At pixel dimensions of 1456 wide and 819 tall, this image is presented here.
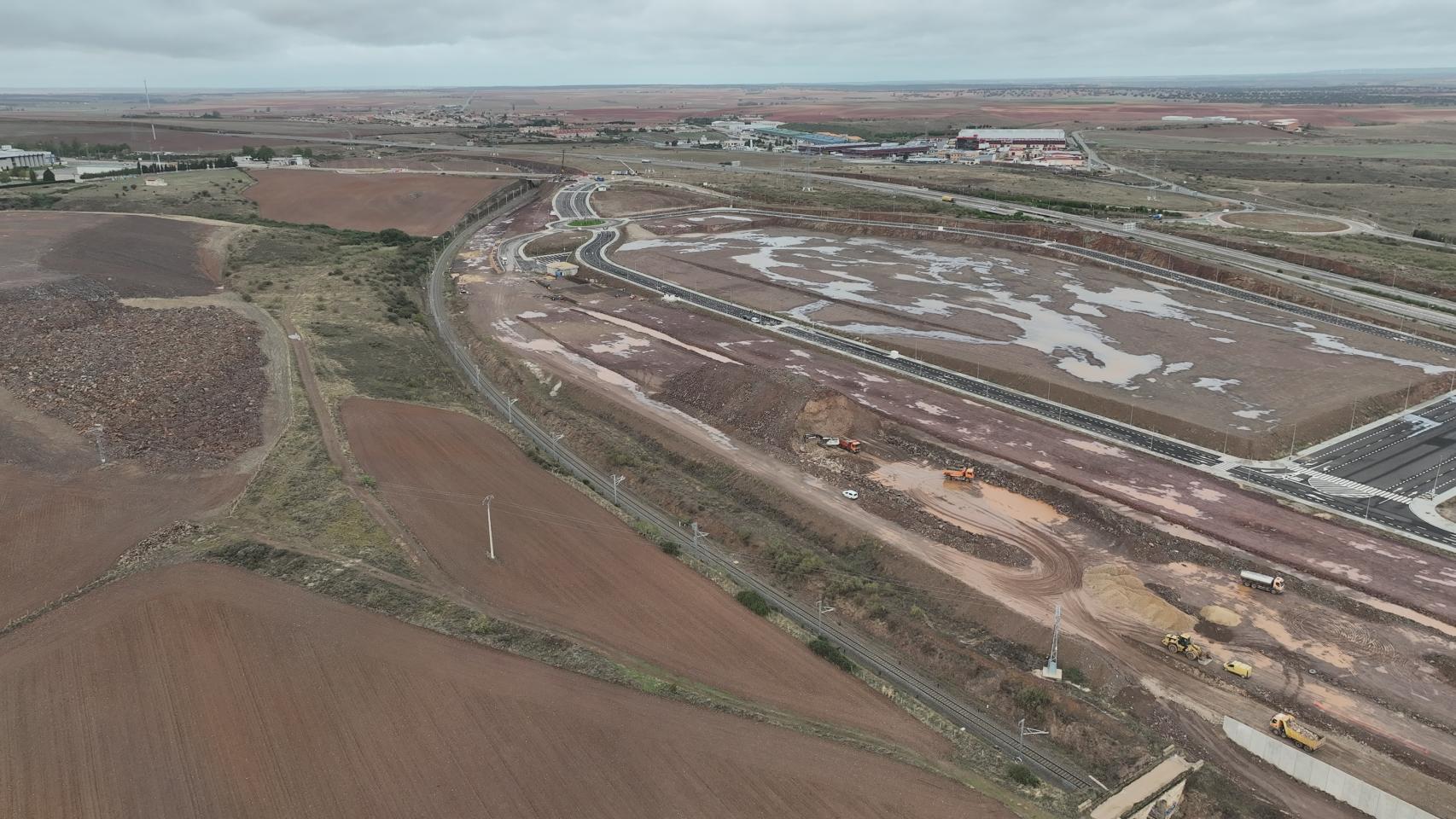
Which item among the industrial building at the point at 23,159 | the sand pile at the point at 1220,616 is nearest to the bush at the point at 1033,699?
the sand pile at the point at 1220,616

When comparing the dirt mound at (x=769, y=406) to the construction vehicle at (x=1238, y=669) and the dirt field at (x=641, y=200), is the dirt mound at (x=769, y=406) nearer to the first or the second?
the construction vehicle at (x=1238, y=669)

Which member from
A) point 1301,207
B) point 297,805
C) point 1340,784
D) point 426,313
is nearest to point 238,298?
point 426,313

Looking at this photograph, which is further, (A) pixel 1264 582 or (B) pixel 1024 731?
(A) pixel 1264 582

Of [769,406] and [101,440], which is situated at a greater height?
[101,440]

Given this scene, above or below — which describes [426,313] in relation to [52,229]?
below

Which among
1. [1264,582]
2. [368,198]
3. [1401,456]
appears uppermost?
[368,198]

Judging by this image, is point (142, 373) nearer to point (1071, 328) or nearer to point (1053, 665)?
point (1053, 665)

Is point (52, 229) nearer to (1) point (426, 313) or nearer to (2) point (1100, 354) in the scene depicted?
(1) point (426, 313)

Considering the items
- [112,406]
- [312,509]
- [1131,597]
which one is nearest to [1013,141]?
[1131,597]
